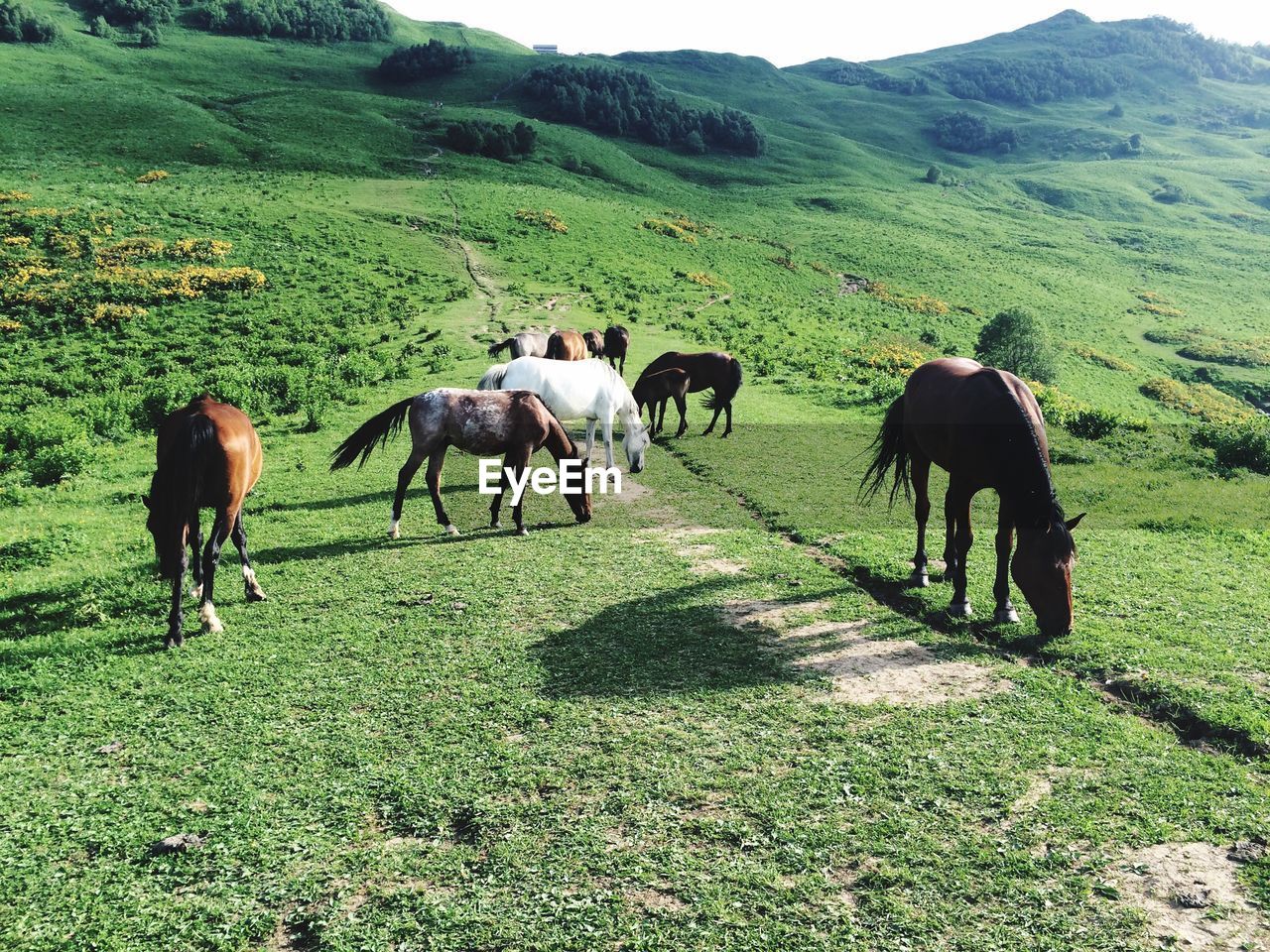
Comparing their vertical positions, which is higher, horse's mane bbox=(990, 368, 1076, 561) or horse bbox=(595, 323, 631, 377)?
horse bbox=(595, 323, 631, 377)

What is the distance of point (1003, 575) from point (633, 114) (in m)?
132

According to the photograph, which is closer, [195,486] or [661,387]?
[195,486]

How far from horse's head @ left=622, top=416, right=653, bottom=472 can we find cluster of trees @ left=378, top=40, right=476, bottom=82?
13751 cm

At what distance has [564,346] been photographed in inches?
909

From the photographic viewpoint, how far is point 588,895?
5.50 meters

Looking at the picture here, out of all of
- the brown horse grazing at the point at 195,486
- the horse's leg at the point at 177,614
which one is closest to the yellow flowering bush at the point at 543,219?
the brown horse grazing at the point at 195,486

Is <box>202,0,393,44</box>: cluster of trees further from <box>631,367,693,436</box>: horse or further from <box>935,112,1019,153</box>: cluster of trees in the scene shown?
<box>631,367,693,436</box>: horse

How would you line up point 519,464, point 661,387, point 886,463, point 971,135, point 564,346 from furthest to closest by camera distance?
1. point 971,135
2. point 564,346
3. point 661,387
4. point 519,464
5. point 886,463

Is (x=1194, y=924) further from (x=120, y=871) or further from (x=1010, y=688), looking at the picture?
(x=120, y=871)

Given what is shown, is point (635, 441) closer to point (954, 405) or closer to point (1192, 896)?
point (954, 405)

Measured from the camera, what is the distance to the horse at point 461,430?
43.6ft

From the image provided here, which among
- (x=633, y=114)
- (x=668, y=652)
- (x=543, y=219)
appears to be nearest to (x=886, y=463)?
(x=668, y=652)

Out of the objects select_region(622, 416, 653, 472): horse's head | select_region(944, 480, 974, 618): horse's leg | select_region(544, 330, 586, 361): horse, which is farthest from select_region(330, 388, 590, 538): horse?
select_region(544, 330, 586, 361): horse

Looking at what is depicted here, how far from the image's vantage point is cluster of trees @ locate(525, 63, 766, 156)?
12269 centimetres
